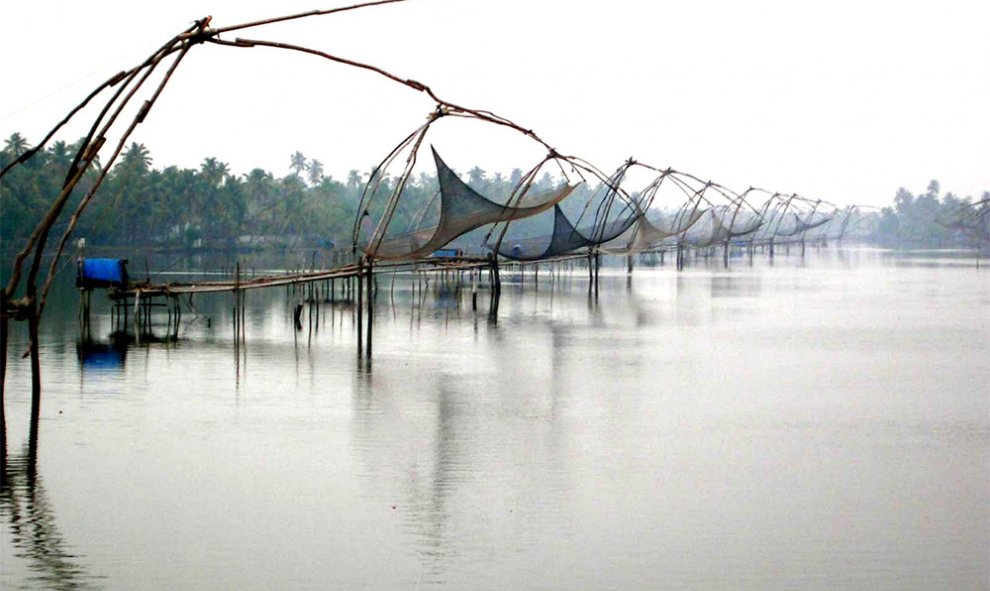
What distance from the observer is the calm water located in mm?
5715

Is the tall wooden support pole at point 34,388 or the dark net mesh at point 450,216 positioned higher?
the dark net mesh at point 450,216

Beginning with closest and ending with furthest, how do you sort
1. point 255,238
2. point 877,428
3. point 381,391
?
1. point 877,428
2. point 381,391
3. point 255,238

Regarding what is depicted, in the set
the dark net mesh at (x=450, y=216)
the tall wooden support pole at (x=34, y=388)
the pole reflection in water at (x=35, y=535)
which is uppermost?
the dark net mesh at (x=450, y=216)

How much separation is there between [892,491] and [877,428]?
7.50 ft

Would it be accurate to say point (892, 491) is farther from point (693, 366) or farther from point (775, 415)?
point (693, 366)

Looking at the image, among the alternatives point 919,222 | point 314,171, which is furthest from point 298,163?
point 919,222

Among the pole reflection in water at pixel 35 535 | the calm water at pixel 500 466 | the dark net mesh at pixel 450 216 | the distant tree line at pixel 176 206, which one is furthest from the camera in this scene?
the distant tree line at pixel 176 206

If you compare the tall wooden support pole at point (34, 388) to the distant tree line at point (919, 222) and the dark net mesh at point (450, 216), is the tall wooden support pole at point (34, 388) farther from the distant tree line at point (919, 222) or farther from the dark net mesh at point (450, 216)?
the distant tree line at point (919, 222)

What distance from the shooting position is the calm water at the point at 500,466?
5.71m

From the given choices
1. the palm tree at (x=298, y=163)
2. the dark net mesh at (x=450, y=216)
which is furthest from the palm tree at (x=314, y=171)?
the dark net mesh at (x=450, y=216)

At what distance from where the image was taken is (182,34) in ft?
24.6

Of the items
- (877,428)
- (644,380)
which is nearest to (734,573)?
(877,428)

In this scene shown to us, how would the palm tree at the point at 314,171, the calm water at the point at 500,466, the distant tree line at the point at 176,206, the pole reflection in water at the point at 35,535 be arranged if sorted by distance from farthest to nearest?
1. the palm tree at the point at 314,171
2. the distant tree line at the point at 176,206
3. the calm water at the point at 500,466
4. the pole reflection in water at the point at 35,535

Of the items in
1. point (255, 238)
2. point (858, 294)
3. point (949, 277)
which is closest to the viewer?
point (858, 294)
